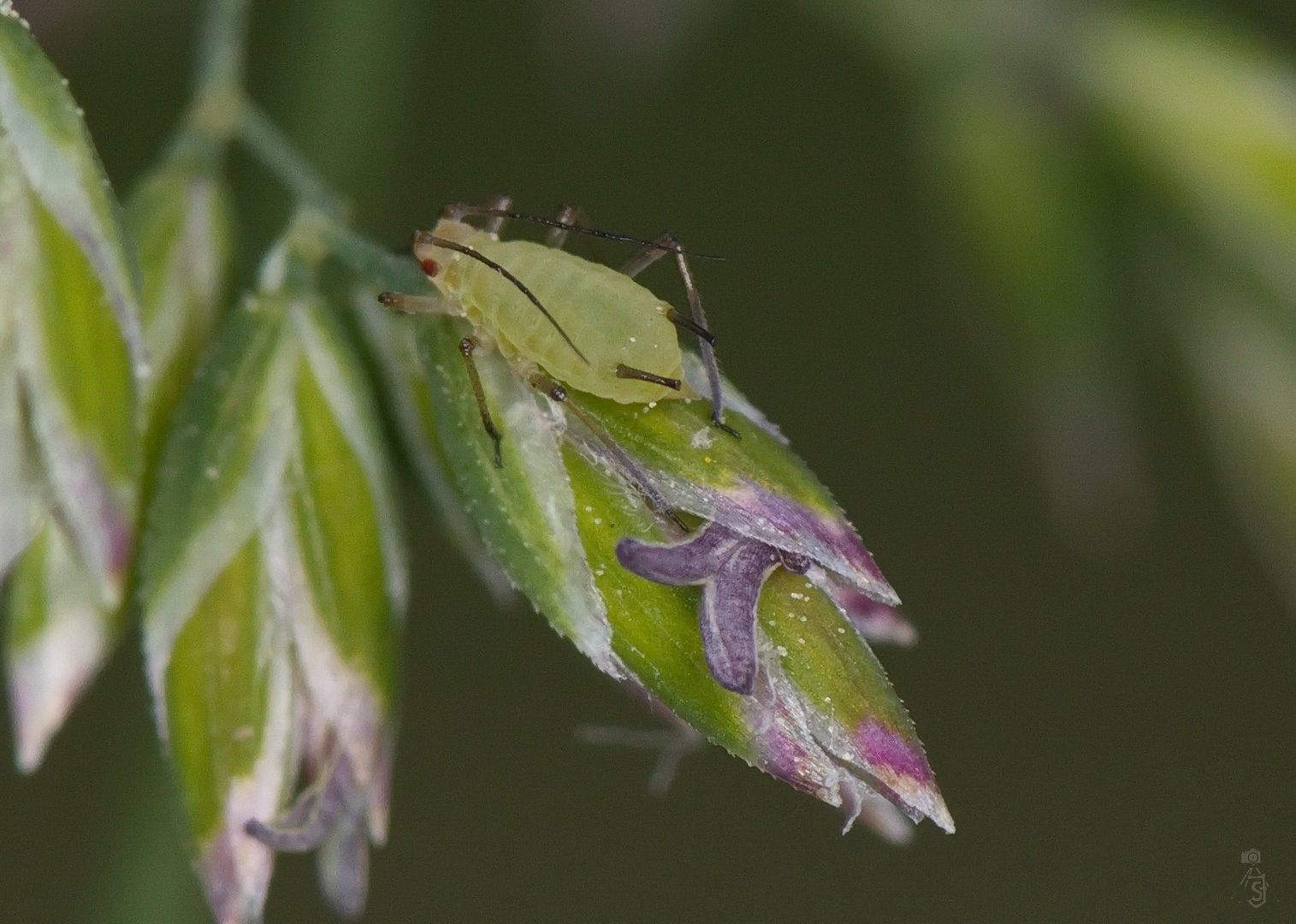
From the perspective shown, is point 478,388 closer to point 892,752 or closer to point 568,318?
point 568,318

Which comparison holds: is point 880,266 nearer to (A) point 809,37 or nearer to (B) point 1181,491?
(A) point 809,37

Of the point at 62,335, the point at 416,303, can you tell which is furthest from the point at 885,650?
the point at 62,335

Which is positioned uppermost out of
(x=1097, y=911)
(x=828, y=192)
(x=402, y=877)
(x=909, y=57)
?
(x=909, y=57)

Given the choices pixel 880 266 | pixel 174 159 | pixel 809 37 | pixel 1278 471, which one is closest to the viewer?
pixel 174 159

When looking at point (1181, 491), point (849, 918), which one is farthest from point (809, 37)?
point (849, 918)

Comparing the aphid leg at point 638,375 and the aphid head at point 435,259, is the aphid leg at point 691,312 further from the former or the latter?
the aphid head at point 435,259

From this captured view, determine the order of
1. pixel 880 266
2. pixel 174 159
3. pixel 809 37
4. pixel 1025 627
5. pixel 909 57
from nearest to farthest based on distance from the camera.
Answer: pixel 174 159 → pixel 909 57 → pixel 809 37 → pixel 880 266 → pixel 1025 627

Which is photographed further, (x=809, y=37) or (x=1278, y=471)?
(x=809, y=37)

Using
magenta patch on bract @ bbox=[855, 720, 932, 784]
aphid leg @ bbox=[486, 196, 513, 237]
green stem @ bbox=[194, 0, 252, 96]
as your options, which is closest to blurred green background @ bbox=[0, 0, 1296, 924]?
green stem @ bbox=[194, 0, 252, 96]

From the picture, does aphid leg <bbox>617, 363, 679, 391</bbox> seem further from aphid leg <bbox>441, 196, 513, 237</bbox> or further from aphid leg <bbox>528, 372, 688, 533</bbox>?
aphid leg <bbox>441, 196, 513, 237</bbox>
